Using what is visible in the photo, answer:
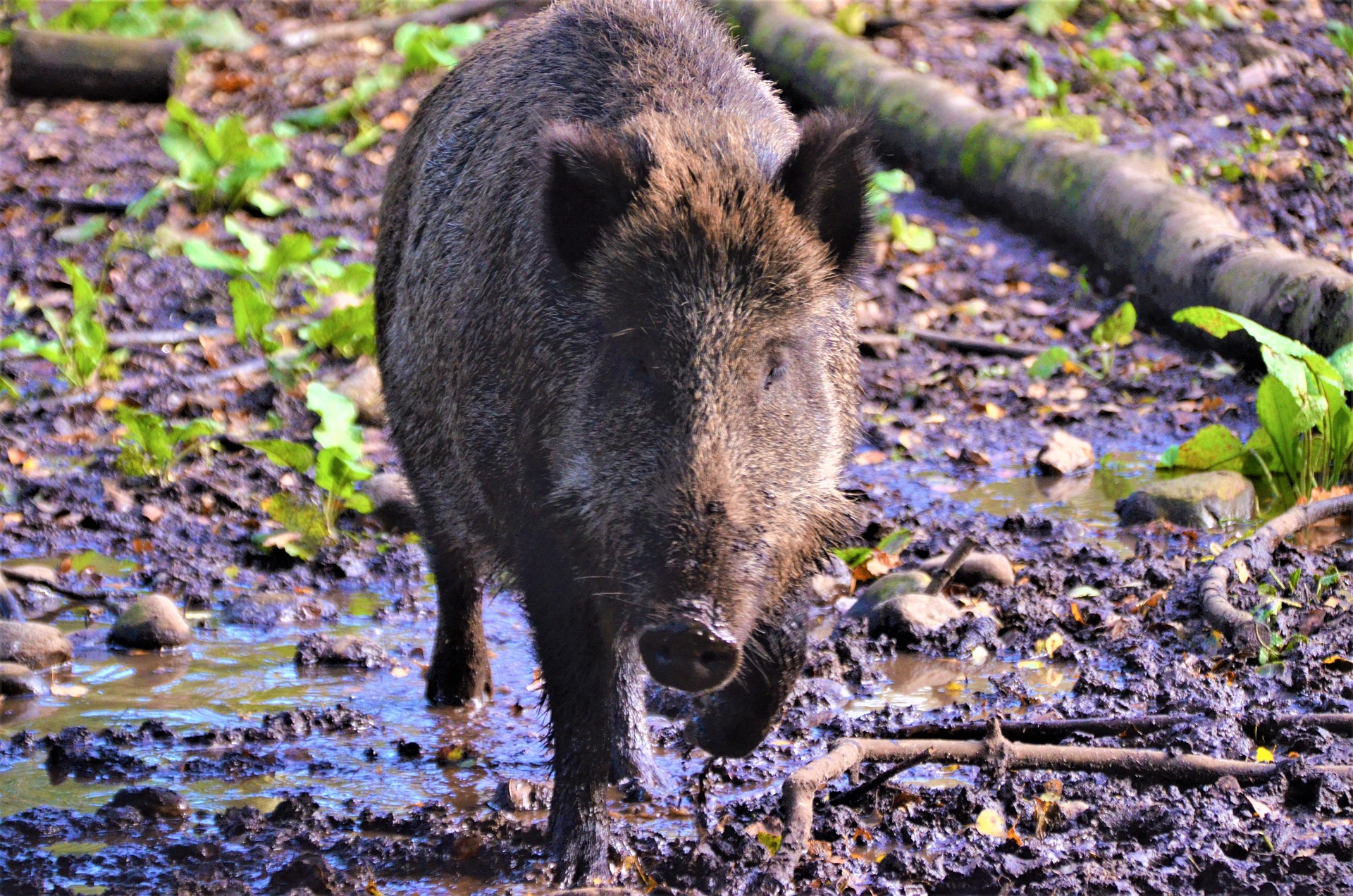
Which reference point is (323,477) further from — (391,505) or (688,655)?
(688,655)

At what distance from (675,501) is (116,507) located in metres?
3.70

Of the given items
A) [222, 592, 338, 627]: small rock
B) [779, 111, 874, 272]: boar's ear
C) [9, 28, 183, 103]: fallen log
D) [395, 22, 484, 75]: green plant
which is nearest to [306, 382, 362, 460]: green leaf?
[222, 592, 338, 627]: small rock

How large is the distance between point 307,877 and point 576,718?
0.73 m

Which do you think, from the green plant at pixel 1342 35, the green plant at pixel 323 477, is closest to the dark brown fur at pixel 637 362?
the green plant at pixel 323 477

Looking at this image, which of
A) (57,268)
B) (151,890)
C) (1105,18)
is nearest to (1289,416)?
(151,890)

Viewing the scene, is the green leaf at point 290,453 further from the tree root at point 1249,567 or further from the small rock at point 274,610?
the tree root at point 1249,567

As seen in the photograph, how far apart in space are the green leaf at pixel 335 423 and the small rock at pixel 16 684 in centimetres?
146

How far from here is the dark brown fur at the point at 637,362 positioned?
10.2 ft

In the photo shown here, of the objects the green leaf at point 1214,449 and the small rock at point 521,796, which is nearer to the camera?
the small rock at point 521,796

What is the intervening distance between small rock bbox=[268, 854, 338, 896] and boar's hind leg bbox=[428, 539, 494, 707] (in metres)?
1.16

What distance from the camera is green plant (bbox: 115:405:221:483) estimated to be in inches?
235

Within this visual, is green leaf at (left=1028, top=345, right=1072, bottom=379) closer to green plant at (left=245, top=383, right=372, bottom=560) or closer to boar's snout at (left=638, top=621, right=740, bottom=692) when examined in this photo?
green plant at (left=245, top=383, right=372, bottom=560)

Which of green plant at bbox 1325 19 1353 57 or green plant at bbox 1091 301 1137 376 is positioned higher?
green plant at bbox 1325 19 1353 57

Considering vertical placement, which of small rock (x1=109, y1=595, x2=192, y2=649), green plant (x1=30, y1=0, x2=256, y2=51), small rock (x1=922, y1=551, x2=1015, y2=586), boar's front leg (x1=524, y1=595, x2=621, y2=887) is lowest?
green plant (x1=30, y1=0, x2=256, y2=51)
